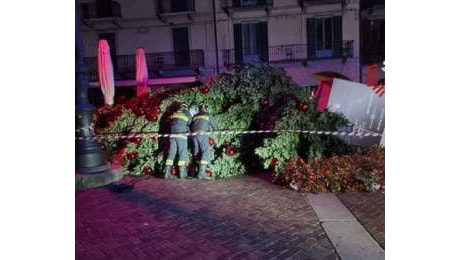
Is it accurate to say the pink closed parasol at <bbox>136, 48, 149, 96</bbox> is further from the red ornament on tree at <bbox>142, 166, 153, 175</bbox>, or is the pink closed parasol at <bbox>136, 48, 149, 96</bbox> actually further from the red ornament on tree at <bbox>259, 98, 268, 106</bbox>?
the red ornament on tree at <bbox>259, 98, 268, 106</bbox>

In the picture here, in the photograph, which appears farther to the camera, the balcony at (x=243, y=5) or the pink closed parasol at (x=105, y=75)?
the balcony at (x=243, y=5)

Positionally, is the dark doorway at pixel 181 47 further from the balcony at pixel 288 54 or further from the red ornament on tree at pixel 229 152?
the red ornament on tree at pixel 229 152

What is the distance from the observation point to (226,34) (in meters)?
20.2

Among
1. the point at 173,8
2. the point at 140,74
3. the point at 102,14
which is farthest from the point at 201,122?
the point at 102,14

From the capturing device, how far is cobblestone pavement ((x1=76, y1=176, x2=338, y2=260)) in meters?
3.60

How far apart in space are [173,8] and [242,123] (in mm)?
15241

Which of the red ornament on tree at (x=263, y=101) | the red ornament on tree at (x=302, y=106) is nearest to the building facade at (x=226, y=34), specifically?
the red ornament on tree at (x=263, y=101)

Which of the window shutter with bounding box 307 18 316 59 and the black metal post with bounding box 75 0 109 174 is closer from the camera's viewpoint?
the black metal post with bounding box 75 0 109 174

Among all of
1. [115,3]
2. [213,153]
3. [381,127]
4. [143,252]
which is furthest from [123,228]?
[115,3]

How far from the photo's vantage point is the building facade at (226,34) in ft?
63.9

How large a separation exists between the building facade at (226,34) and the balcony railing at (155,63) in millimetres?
53

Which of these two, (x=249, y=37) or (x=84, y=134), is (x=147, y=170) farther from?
(x=249, y=37)

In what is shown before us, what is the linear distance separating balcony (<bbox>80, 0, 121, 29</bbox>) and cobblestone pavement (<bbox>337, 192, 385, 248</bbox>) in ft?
59.5

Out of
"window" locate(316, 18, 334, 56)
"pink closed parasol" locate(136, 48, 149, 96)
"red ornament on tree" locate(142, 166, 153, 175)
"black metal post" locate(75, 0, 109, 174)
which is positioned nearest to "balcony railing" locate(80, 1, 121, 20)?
"pink closed parasol" locate(136, 48, 149, 96)
